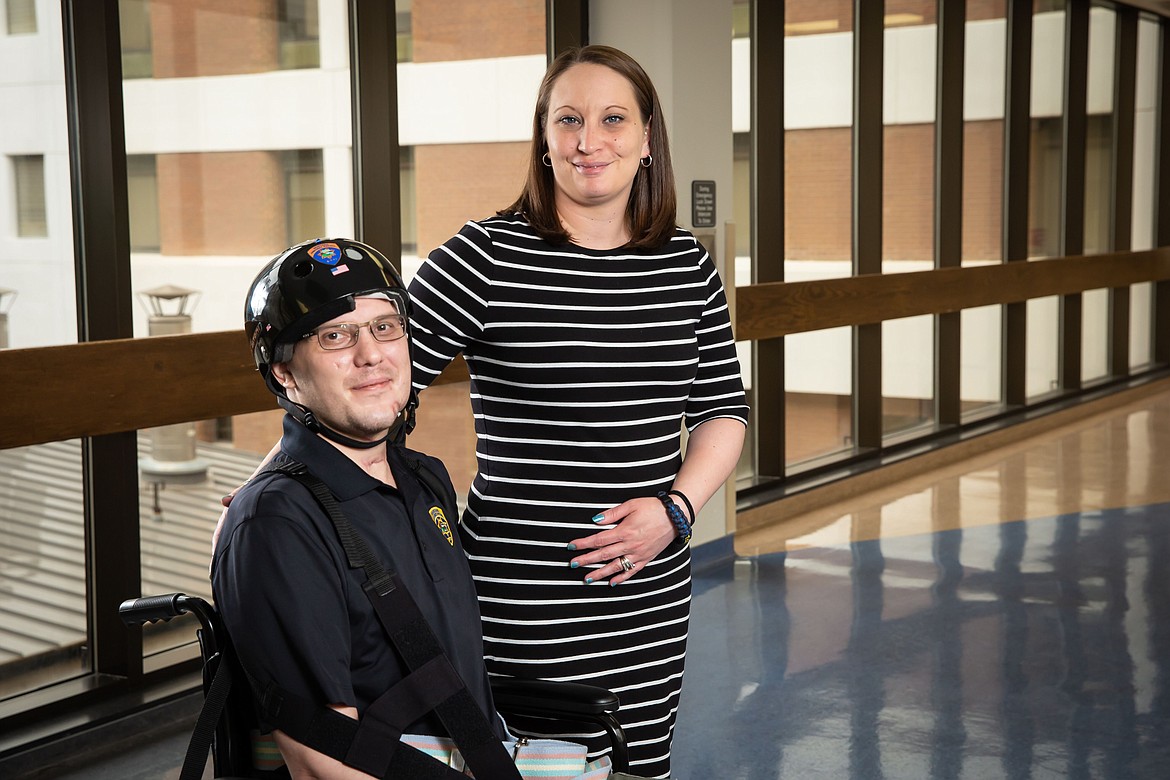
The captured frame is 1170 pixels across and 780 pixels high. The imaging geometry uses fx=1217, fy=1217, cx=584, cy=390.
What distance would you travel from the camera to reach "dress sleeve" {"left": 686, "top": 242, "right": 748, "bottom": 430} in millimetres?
1923

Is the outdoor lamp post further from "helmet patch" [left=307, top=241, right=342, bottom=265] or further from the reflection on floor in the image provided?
"helmet patch" [left=307, top=241, right=342, bottom=265]

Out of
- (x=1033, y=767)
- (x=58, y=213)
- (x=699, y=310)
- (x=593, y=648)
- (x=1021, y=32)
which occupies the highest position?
(x=1021, y=32)

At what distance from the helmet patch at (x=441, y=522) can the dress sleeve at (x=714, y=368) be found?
557 millimetres

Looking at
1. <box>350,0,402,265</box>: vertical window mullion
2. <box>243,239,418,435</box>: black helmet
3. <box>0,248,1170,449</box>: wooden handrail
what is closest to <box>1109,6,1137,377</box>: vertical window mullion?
<box>0,248,1170,449</box>: wooden handrail

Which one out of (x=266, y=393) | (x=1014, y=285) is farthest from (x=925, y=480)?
(x=266, y=393)

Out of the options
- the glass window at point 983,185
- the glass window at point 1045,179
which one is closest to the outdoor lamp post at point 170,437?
the glass window at point 983,185

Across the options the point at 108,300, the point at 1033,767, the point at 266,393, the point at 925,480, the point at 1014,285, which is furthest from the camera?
the point at 1014,285

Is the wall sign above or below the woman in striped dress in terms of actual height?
above

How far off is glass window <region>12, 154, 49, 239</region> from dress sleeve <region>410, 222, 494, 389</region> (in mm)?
1924

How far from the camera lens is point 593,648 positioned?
179 centimetres

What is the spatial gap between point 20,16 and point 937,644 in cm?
333

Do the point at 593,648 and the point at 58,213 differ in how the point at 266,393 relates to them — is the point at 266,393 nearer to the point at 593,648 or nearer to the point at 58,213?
the point at 58,213

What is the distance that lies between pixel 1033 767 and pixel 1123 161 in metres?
8.16

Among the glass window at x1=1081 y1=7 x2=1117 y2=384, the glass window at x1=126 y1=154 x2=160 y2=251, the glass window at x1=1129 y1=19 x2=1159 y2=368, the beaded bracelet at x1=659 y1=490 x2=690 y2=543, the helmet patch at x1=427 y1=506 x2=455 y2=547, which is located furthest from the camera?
the glass window at x1=1129 y1=19 x2=1159 y2=368
